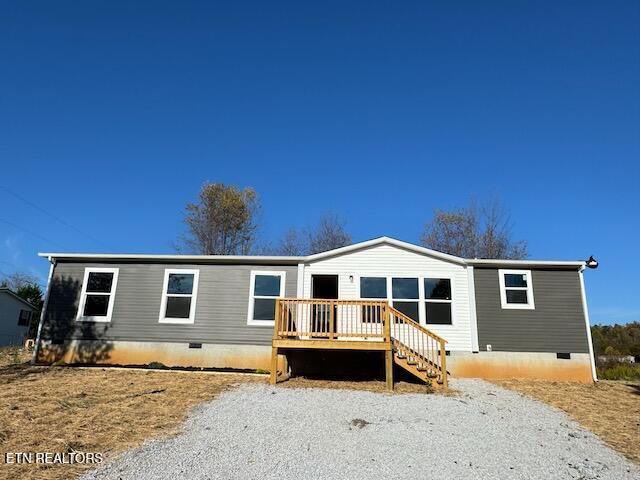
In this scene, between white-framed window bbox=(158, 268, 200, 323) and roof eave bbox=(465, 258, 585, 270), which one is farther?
white-framed window bbox=(158, 268, 200, 323)

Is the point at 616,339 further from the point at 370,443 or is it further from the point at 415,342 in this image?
the point at 370,443

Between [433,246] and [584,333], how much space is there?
15380 millimetres

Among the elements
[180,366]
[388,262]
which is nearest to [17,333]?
[180,366]

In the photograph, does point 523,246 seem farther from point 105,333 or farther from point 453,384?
point 105,333

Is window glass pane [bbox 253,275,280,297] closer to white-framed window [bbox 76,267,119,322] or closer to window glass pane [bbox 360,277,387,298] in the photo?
window glass pane [bbox 360,277,387,298]

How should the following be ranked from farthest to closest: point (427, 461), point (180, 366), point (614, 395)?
point (180, 366) → point (614, 395) → point (427, 461)

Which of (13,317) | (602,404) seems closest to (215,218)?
(13,317)

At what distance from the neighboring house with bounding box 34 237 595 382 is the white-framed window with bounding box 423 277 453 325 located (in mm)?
30

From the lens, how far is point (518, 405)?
846cm

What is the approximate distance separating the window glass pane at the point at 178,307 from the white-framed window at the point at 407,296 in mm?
6341

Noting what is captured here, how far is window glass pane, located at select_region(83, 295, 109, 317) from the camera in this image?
41.6ft

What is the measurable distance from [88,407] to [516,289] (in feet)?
37.4

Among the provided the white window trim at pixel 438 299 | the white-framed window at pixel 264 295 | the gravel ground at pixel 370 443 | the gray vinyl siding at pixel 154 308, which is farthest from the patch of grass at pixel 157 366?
the white window trim at pixel 438 299

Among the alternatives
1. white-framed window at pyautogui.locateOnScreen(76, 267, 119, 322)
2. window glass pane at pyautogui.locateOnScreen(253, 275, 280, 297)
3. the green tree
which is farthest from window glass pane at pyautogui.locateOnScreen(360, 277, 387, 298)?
the green tree
